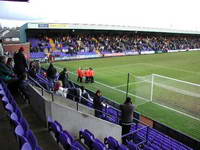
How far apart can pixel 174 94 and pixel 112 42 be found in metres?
32.0

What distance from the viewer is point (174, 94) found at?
14359mm

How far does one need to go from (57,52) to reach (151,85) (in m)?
22.6

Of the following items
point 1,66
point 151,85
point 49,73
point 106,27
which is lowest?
point 151,85

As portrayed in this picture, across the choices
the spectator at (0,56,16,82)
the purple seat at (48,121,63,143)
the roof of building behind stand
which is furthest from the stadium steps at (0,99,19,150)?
the roof of building behind stand

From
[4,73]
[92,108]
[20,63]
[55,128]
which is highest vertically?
[20,63]

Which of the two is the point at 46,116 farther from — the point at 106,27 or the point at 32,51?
the point at 106,27

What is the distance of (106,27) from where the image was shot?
140ft

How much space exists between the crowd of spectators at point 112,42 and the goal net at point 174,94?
21919 mm

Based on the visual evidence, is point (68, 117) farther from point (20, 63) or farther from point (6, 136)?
point (20, 63)

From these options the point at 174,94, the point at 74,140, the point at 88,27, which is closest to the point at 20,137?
the point at 74,140

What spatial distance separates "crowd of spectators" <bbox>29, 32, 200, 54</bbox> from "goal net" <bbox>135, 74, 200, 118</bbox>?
21919mm

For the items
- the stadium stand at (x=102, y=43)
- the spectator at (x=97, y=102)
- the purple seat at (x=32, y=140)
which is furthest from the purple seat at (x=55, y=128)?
the stadium stand at (x=102, y=43)

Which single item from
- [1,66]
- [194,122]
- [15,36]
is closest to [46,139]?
[1,66]

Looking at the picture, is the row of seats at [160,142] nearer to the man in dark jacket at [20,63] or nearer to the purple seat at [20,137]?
the purple seat at [20,137]
